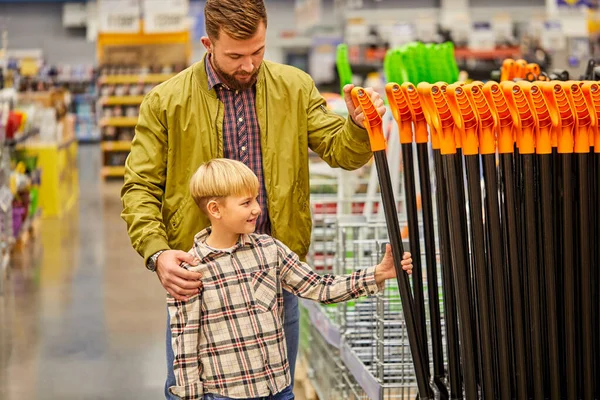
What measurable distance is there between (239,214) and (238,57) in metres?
0.42

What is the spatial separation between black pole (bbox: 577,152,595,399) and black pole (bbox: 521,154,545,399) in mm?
100

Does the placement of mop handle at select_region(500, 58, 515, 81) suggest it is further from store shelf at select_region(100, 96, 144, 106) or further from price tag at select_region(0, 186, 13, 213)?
store shelf at select_region(100, 96, 144, 106)

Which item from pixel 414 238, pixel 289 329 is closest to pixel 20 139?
pixel 289 329

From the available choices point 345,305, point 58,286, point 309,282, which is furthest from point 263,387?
point 58,286

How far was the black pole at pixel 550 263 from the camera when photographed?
7.27ft

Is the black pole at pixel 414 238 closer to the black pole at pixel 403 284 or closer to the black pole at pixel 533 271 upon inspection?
the black pole at pixel 403 284

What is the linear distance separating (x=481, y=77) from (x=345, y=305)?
350 inches

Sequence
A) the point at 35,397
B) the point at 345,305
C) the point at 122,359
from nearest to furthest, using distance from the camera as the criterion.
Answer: the point at 345,305 < the point at 35,397 < the point at 122,359

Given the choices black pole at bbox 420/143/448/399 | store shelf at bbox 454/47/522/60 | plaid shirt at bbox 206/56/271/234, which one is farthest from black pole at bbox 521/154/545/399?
store shelf at bbox 454/47/522/60

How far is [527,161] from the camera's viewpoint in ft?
7.23

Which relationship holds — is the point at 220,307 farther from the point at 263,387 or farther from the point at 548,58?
the point at 548,58

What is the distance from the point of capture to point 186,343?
8.16 ft

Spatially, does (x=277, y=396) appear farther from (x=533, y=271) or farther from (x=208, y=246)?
(x=533, y=271)

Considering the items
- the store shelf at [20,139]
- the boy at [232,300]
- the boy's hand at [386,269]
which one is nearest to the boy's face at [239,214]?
the boy at [232,300]
